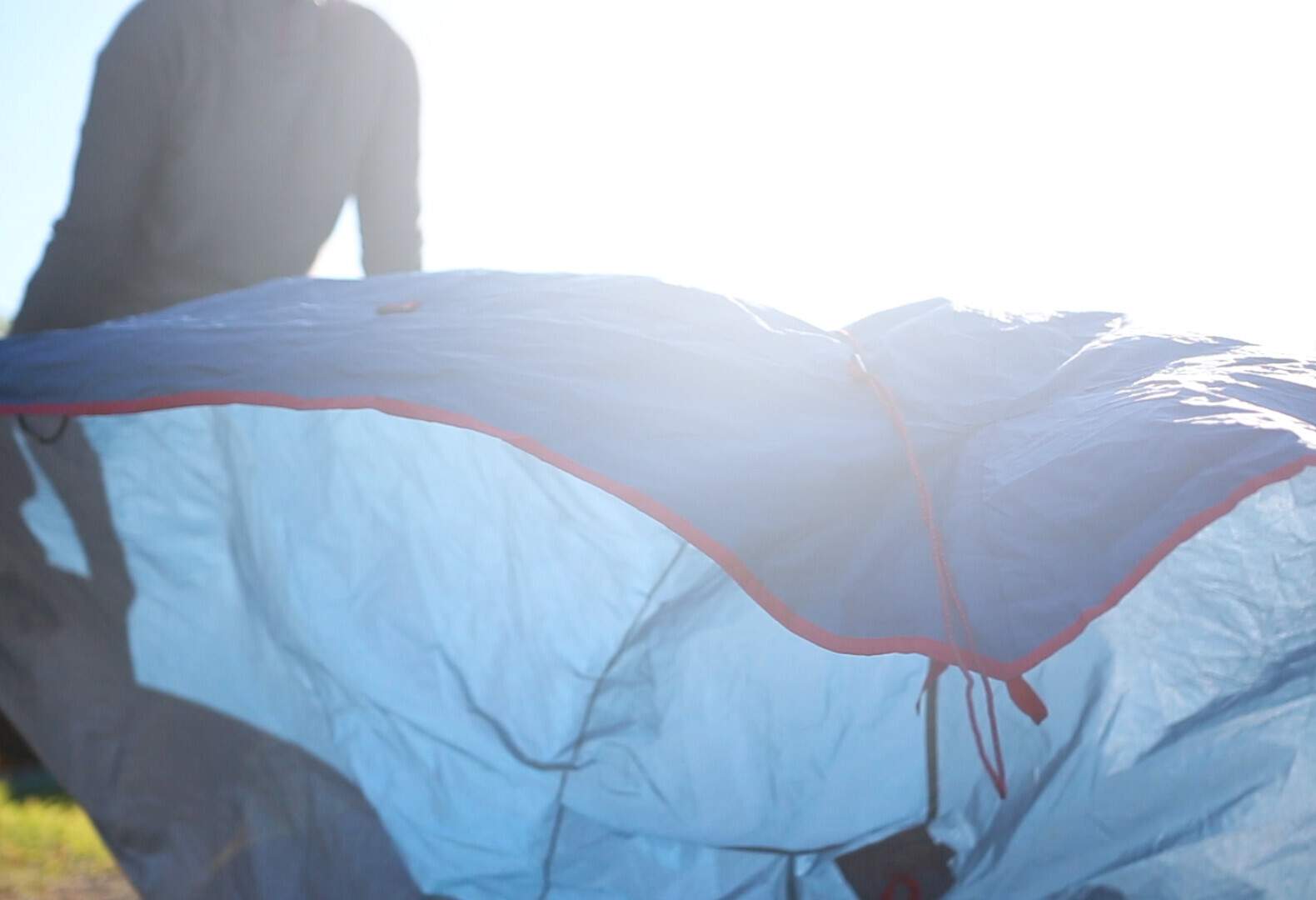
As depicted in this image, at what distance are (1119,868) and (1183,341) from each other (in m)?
0.48

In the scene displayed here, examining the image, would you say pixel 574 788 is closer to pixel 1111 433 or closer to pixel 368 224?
pixel 1111 433

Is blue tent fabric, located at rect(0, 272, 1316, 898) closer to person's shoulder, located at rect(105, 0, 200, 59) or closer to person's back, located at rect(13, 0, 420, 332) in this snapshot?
person's back, located at rect(13, 0, 420, 332)

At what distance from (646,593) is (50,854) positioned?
92 cm

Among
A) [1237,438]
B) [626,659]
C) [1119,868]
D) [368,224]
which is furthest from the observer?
[368,224]

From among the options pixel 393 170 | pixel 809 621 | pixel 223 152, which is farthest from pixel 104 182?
pixel 809 621

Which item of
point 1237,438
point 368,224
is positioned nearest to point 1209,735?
point 1237,438

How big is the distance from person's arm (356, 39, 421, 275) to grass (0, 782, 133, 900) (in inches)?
36.8

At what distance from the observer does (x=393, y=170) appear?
5.96 ft

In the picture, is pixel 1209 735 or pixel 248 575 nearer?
pixel 1209 735

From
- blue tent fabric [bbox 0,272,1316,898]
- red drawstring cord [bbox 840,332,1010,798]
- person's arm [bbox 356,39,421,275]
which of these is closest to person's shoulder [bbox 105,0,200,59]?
person's arm [bbox 356,39,421,275]

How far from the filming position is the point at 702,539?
0.80 meters

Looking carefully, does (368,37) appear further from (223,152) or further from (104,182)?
(104,182)

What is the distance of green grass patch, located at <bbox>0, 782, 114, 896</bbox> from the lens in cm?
135

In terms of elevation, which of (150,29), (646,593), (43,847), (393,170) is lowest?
(43,847)
